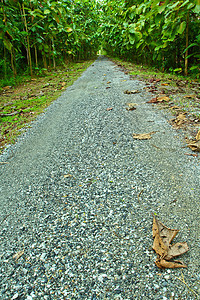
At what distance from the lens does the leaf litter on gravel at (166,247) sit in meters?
1.05

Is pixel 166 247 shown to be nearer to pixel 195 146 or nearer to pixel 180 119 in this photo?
pixel 195 146

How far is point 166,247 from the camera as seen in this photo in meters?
1.13

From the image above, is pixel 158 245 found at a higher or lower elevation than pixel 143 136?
lower

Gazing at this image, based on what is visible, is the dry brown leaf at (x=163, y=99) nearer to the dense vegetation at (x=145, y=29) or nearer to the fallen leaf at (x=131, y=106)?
the fallen leaf at (x=131, y=106)

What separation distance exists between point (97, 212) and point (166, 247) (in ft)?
1.67

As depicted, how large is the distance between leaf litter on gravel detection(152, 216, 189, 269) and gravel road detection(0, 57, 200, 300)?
3 cm

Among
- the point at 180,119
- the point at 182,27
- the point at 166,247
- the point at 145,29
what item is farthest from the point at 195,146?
the point at 145,29

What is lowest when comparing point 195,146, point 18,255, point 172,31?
point 18,255

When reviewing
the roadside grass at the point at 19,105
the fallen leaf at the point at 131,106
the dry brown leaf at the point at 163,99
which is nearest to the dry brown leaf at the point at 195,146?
the fallen leaf at the point at 131,106

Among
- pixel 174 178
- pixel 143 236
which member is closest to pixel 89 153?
pixel 174 178

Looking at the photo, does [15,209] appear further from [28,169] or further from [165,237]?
[165,237]

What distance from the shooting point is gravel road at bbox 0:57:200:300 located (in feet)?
3.34

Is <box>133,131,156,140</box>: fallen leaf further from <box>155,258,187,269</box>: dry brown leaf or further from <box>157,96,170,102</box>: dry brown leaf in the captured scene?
<box>155,258,187,269</box>: dry brown leaf

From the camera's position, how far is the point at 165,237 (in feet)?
3.86
